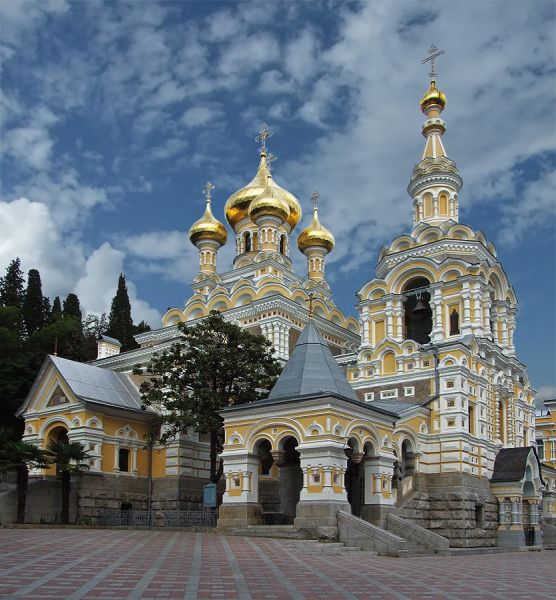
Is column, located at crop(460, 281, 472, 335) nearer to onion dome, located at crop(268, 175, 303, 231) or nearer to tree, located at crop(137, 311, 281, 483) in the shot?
tree, located at crop(137, 311, 281, 483)

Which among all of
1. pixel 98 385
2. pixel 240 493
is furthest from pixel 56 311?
pixel 240 493

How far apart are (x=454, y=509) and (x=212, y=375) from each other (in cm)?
892

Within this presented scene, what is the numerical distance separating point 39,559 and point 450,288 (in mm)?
19404

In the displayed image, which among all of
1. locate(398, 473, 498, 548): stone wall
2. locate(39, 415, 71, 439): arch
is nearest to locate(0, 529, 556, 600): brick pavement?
Result: locate(398, 473, 498, 548): stone wall

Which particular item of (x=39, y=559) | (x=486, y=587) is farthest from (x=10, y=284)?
(x=486, y=587)

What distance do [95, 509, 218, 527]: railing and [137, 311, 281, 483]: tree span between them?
185cm

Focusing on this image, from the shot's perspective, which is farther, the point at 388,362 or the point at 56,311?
the point at 56,311

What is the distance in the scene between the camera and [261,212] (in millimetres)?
36469

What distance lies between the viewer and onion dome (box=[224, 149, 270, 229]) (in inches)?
1540

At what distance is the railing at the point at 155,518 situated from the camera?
69.8 feet

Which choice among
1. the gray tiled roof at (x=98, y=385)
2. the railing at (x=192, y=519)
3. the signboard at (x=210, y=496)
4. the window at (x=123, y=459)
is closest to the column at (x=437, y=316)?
the signboard at (x=210, y=496)

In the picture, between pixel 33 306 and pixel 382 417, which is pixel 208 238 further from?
pixel 382 417

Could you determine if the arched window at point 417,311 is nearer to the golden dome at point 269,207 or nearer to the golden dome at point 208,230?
the golden dome at point 269,207

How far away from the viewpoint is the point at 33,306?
46.2 metres
